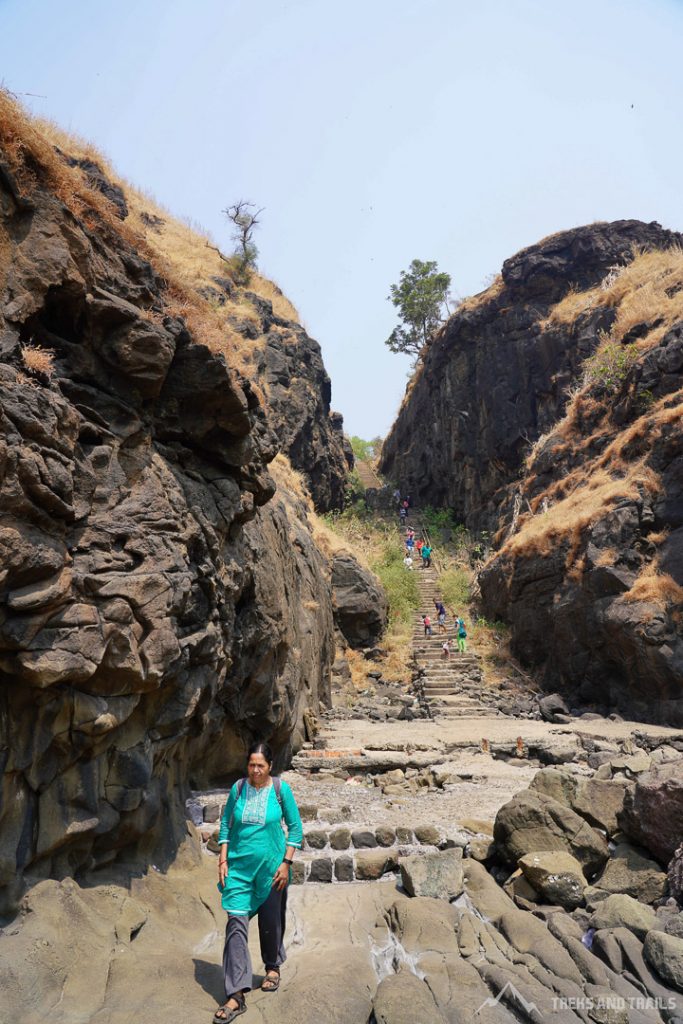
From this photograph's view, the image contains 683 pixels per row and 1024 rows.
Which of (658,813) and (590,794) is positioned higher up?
(658,813)

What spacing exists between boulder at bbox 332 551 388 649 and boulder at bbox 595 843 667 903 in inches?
675

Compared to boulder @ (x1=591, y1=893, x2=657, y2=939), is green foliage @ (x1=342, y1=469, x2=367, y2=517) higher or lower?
higher

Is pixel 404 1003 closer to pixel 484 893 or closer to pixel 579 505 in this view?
pixel 484 893

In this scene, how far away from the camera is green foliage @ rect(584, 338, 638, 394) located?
2345 centimetres

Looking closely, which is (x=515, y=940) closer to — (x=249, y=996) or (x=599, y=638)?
(x=249, y=996)

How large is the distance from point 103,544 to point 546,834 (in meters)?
6.28

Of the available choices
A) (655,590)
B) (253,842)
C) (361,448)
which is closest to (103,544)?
(253,842)

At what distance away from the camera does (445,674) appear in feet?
70.8

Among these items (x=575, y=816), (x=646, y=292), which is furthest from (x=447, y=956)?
(x=646, y=292)

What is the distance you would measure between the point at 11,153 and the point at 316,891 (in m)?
8.84

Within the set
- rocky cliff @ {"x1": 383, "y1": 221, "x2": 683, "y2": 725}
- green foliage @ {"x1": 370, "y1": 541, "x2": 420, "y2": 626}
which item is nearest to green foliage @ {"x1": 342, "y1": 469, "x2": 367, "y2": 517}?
rocky cliff @ {"x1": 383, "y1": 221, "x2": 683, "y2": 725}

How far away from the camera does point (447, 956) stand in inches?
211

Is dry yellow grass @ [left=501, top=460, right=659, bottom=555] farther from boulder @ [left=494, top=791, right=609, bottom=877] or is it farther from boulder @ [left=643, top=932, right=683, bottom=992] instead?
boulder @ [left=643, top=932, right=683, bottom=992]

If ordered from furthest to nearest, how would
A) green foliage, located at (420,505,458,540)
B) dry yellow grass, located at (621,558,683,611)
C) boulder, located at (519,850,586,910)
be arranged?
green foliage, located at (420,505,458,540)
dry yellow grass, located at (621,558,683,611)
boulder, located at (519,850,586,910)
